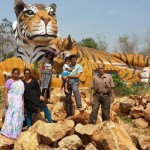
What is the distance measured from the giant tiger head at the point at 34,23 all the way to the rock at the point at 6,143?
5.16 metres

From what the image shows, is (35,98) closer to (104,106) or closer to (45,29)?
(104,106)

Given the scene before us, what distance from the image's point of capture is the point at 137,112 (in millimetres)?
7117

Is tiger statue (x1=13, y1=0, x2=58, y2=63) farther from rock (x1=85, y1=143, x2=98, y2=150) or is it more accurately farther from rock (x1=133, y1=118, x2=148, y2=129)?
rock (x1=85, y1=143, x2=98, y2=150)

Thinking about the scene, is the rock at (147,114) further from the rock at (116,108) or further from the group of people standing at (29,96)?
the group of people standing at (29,96)

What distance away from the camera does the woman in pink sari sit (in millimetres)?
5336

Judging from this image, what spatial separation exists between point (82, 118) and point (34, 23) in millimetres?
5115

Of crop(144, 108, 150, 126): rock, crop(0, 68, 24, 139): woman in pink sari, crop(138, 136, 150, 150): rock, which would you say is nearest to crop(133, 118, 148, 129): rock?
crop(144, 108, 150, 126): rock

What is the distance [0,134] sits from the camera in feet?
17.5

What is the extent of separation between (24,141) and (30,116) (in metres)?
0.96

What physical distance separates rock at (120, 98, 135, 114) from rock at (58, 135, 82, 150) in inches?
119

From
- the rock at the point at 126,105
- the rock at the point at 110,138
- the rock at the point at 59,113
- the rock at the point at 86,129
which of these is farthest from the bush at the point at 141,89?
the rock at the point at 110,138

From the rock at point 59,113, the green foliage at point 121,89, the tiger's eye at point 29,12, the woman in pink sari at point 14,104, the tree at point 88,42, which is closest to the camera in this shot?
the woman in pink sari at point 14,104

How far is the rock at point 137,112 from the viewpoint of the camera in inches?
278

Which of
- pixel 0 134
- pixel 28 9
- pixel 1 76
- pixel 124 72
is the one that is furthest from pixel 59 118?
pixel 124 72
